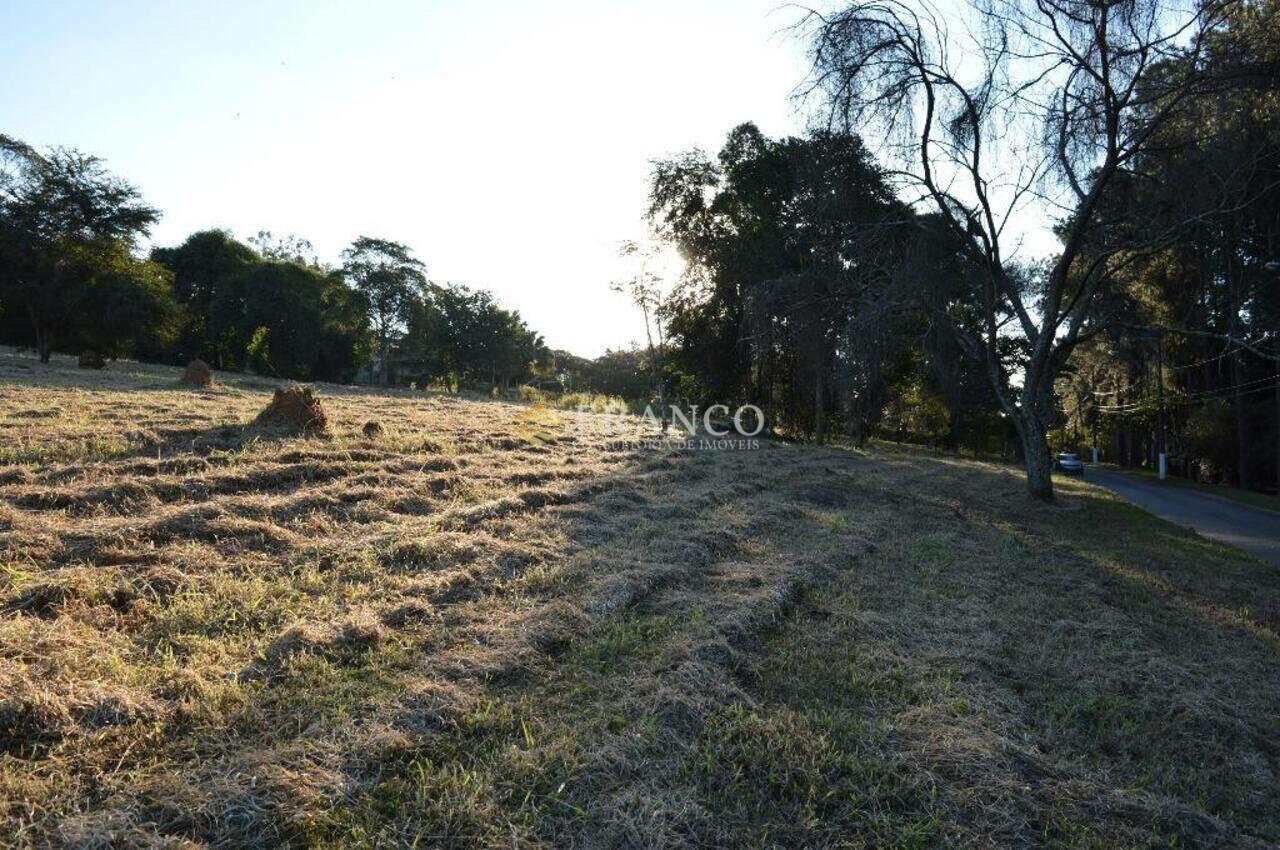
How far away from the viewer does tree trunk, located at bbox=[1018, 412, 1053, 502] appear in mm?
12217

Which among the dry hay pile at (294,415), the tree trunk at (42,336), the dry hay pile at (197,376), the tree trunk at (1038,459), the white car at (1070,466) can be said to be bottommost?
the white car at (1070,466)

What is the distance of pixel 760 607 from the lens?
4633 millimetres

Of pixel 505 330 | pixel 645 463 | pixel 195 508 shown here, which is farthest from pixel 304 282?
pixel 195 508

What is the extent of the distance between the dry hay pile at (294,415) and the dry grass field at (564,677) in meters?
1.84

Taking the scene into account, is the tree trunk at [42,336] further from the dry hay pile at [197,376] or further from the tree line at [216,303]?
the dry hay pile at [197,376]

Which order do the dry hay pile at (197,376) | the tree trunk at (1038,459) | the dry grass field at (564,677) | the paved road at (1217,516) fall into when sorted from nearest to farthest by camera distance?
the dry grass field at (564,677)
the paved road at (1217,516)
the tree trunk at (1038,459)
the dry hay pile at (197,376)

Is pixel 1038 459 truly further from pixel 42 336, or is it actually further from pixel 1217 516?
pixel 42 336

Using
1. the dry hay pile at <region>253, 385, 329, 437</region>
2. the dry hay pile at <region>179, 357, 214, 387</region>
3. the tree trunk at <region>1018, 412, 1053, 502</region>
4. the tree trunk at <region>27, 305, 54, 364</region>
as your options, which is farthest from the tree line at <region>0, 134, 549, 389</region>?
the tree trunk at <region>1018, 412, 1053, 502</region>

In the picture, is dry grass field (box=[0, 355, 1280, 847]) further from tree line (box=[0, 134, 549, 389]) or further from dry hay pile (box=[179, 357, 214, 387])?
tree line (box=[0, 134, 549, 389])

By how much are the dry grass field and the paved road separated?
4914mm

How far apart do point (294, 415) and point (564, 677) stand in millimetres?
7670

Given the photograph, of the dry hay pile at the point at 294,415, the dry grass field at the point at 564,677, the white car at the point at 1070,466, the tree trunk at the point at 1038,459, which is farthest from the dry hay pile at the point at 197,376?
the white car at the point at 1070,466

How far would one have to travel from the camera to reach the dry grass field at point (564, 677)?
8.04 feet

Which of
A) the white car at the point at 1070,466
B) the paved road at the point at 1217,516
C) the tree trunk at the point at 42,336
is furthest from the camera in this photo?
the white car at the point at 1070,466
